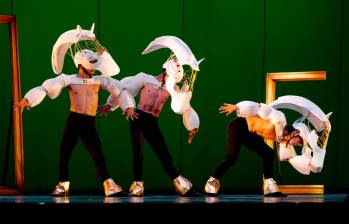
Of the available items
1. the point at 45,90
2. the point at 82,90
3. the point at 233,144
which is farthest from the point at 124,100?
the point at 233,144

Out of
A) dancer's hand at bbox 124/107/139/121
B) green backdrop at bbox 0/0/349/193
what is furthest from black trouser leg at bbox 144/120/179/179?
green backdrop at bbox 0/0/349/193

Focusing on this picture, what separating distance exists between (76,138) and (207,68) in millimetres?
1952

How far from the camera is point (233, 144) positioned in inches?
265

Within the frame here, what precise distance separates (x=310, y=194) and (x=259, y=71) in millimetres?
1363

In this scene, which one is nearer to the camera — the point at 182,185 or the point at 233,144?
the point at 182,185

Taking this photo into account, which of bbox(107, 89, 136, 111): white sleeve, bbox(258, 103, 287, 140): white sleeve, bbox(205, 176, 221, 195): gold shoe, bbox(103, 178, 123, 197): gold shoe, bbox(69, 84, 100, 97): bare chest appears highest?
bbox(69, 84, 100, 97): bare chest

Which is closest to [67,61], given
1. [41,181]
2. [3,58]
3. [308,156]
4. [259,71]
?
[3,58]

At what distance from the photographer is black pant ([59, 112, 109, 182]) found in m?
6.34

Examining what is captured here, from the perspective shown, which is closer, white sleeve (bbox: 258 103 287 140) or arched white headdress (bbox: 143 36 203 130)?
arched white headdress (bbox: 143 36 203 130)

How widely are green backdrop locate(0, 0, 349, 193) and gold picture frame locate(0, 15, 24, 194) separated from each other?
0.56 metres

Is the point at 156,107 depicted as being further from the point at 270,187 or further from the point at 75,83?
the point at 270,187

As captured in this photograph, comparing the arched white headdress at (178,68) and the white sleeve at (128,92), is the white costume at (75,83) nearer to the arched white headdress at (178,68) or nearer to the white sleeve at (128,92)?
the white sleeve at (128,92)

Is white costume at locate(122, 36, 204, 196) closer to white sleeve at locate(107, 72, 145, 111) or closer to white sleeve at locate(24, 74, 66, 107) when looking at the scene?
white sleeve at locate(107, 72, 145, 111)

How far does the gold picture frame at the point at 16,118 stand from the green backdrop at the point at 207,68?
564 mm
